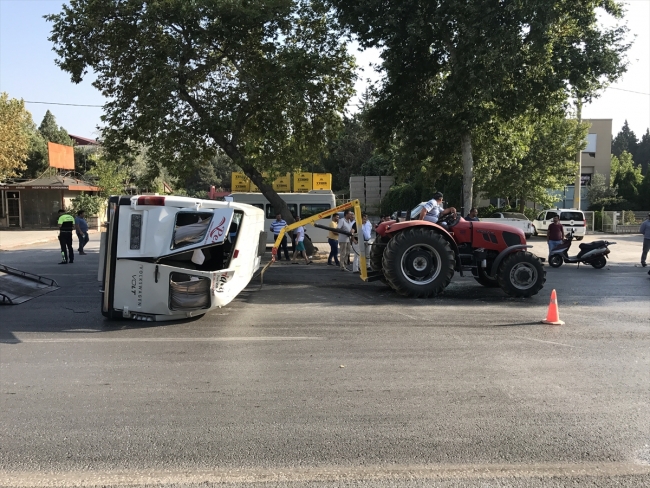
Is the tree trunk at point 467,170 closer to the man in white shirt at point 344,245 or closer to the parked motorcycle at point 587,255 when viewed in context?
the parked motorcycle at point 587,255

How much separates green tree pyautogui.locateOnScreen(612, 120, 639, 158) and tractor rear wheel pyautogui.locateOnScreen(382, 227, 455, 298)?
115 meters

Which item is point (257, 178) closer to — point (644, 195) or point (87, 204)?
point (87, 204)

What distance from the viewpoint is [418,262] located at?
11.4 meters

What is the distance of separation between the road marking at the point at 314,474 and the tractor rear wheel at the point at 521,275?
728 centimetres

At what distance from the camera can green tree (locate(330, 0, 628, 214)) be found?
16891 mm

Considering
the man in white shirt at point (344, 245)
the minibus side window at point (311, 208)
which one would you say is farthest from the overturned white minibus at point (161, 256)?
the minibus side window at point (311, 208)

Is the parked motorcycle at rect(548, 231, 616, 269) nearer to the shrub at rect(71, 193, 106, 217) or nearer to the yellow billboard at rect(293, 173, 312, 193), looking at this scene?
the yellow billboard at rect(293, 173, 312, 193)

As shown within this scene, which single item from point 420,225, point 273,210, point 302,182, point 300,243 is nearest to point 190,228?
point 420,225

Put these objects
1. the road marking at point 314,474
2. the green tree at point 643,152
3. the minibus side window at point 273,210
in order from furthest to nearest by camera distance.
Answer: the green tree at point 643,152, the minibus side window at point 273,210, the road marking at point 314,474

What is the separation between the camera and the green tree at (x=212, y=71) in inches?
663

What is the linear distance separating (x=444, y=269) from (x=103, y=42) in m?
13.2

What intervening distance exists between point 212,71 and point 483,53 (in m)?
8.86

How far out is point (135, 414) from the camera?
4992mm

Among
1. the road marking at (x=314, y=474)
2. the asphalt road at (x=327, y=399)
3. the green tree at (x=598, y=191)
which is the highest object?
the green tree at (x=598, y=191)
